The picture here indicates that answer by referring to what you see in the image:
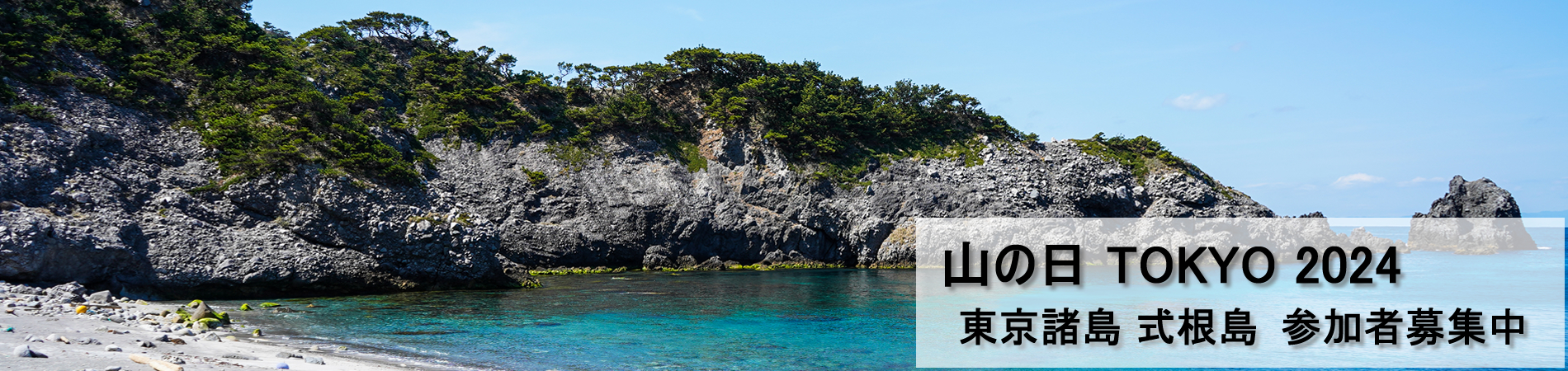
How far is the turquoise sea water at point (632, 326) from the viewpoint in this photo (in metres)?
20.9

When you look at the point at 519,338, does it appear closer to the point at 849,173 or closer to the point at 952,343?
the point at 952,343

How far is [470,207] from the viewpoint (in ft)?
190

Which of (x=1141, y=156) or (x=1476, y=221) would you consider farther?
(x=1476, y=221)

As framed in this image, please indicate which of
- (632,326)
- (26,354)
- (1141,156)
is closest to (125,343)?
(26,354)

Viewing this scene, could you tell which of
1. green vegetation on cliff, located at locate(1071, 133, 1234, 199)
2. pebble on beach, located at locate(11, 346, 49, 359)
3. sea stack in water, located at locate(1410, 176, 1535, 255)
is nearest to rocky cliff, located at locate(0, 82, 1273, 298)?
green vegetation on cliff, located at locate(1071, 133, 1234, 199)

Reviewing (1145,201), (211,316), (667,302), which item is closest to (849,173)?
(1145,201)

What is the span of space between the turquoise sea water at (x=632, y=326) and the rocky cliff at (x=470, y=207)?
294 cm

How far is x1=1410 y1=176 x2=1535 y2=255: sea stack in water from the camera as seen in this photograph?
96125mm

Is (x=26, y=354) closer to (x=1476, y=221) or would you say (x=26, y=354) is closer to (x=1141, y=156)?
(x=1141, y=156)

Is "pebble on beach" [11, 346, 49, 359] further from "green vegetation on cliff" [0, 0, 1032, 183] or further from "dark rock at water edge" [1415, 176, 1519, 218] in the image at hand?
"dark rock at water edge" [1415, 176, 1519, 218]

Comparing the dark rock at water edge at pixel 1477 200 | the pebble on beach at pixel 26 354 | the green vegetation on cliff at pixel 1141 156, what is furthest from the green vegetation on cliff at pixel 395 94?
the dark rock at water edge at pixel 1477 200

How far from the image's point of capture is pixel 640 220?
6100 cm
